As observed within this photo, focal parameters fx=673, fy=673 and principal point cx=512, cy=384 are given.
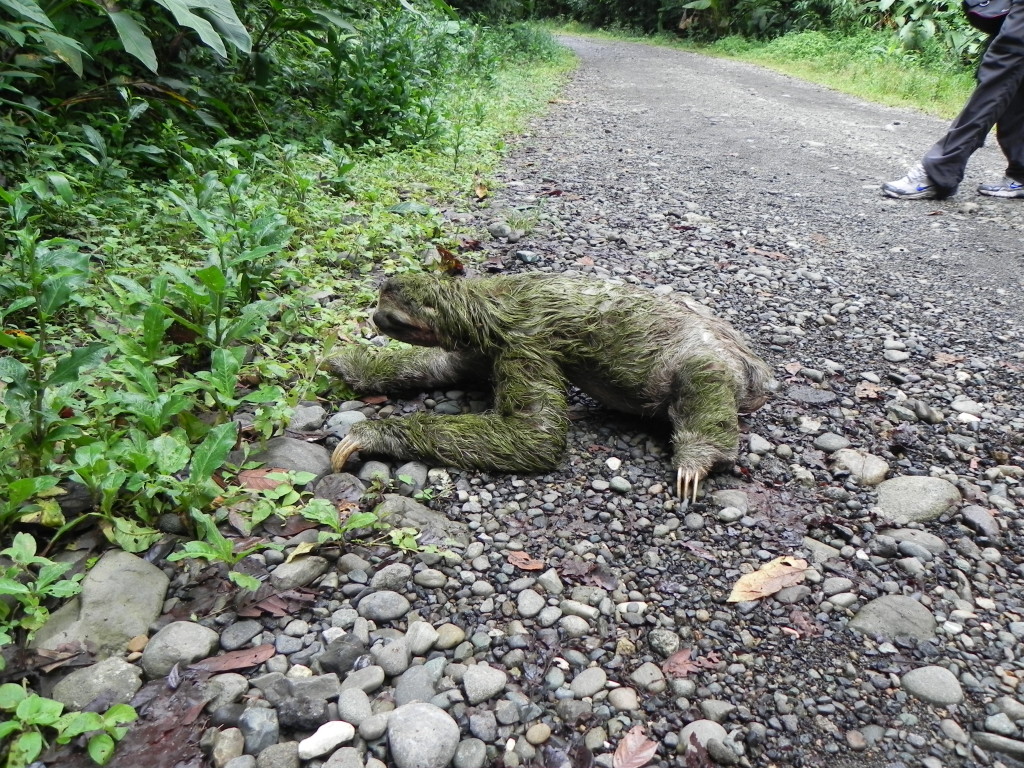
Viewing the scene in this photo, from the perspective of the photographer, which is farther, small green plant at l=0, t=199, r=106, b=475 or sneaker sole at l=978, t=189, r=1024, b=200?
sneaker sole at l=978, t=189, r=1024, b=200

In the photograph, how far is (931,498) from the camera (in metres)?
2.94

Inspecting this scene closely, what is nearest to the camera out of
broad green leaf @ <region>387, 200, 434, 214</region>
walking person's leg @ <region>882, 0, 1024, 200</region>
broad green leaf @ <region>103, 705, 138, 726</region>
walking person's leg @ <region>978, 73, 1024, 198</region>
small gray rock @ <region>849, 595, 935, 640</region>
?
broad green leaf @ <region>103, 705, 138, 726</region>

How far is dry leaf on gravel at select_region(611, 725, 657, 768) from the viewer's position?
6.14 feet

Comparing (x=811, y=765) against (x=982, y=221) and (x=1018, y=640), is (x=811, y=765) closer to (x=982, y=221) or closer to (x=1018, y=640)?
(x=1018, y=640)

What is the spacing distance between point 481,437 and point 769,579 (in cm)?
135

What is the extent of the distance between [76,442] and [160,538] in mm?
523

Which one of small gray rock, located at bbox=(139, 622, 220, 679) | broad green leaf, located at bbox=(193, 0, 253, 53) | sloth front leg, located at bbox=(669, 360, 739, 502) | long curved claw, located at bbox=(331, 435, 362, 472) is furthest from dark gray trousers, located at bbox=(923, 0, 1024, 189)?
small gray rock, located at bbox=(139, 622, 220, 679)

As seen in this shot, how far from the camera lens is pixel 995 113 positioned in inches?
261

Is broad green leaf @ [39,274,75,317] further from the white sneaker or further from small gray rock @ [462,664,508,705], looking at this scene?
the white sneaker


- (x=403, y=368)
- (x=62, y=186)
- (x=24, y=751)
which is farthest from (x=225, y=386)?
(x=62, y=186)

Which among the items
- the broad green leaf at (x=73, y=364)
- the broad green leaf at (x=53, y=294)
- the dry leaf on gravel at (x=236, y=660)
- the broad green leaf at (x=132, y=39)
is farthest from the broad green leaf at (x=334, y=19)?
the dry leaf on gravel at (x=236, y=660)

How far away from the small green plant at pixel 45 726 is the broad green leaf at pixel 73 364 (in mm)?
1030

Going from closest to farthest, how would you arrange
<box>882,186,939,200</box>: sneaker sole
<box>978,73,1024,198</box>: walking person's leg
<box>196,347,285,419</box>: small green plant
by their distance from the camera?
<box>196,347,285,419</box>: small green plant → <box>978,73,1024,198</box>: walking person's leg → <box>882,186,939,200</box>: sneaker sole

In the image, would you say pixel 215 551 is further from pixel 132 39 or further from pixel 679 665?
pixel 132 39
